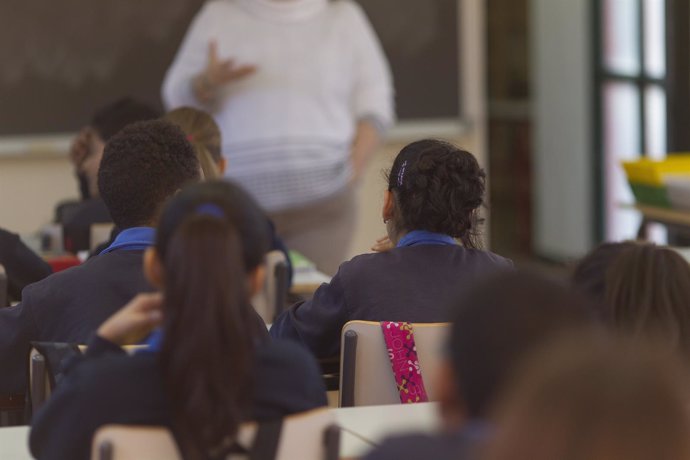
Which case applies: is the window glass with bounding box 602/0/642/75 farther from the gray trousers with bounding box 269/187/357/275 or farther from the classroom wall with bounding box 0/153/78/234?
the classroom wall with bounding box 0/153/78/234

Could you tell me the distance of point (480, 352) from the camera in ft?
4.02

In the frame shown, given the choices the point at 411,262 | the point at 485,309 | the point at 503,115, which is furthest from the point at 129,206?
the point at 503,115

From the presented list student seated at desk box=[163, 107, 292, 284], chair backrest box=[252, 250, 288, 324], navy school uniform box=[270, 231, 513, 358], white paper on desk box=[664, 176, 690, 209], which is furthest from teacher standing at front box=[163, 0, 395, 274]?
navy school uniform box=[270, 231, 513, 358]

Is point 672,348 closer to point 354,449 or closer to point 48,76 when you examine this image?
point 354,449

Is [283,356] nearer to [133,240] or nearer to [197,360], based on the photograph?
[197,360]

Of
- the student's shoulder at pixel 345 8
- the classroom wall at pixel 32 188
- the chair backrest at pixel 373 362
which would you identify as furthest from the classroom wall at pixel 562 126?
the chair backrest at pixel 373 362

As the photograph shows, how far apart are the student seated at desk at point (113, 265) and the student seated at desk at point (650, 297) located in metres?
0.91

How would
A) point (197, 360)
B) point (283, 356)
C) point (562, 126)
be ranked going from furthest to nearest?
1. point (562, 126)
2. point (283, 356)
3. point (197, 360)

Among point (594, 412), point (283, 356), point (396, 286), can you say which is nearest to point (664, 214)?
point (396, 286)

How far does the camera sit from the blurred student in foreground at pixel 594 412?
0.96 metres

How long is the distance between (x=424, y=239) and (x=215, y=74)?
325 cm

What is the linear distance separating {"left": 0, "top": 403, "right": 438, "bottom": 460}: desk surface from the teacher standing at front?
11.8 ft

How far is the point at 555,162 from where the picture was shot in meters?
7.77

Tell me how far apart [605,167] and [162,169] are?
204 inches
